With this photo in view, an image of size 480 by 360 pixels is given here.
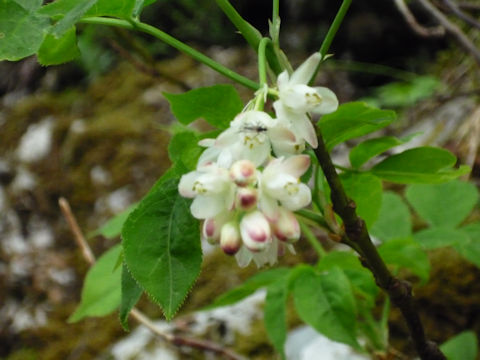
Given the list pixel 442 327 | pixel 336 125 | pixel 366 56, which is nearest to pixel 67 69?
pixel 366 56

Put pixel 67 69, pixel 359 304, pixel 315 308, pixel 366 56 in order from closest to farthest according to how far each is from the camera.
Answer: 1. pixel 315 308
2. pixel 359 304
3. pixel 366 56
4. pixel 67 69

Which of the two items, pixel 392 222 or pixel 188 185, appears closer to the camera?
pixel 188 185

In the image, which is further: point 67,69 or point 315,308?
point 67,69

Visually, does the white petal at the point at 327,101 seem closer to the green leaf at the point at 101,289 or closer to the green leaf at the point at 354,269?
the green leaf at the point at 354,269

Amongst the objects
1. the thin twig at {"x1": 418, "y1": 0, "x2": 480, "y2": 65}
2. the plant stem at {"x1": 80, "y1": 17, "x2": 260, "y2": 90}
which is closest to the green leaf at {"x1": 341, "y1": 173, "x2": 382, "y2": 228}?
the plant stem at {"x1": 80, "y1": 17, "x2": 260, "y2": 90}

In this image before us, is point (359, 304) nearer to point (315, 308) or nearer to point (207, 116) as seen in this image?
point (315, 308)

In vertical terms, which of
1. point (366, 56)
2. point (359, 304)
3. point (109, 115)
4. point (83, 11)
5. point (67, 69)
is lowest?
point (67, 69)

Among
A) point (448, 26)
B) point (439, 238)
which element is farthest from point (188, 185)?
point (448, 26)

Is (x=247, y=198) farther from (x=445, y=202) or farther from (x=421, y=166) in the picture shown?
(x=445, y=202)
